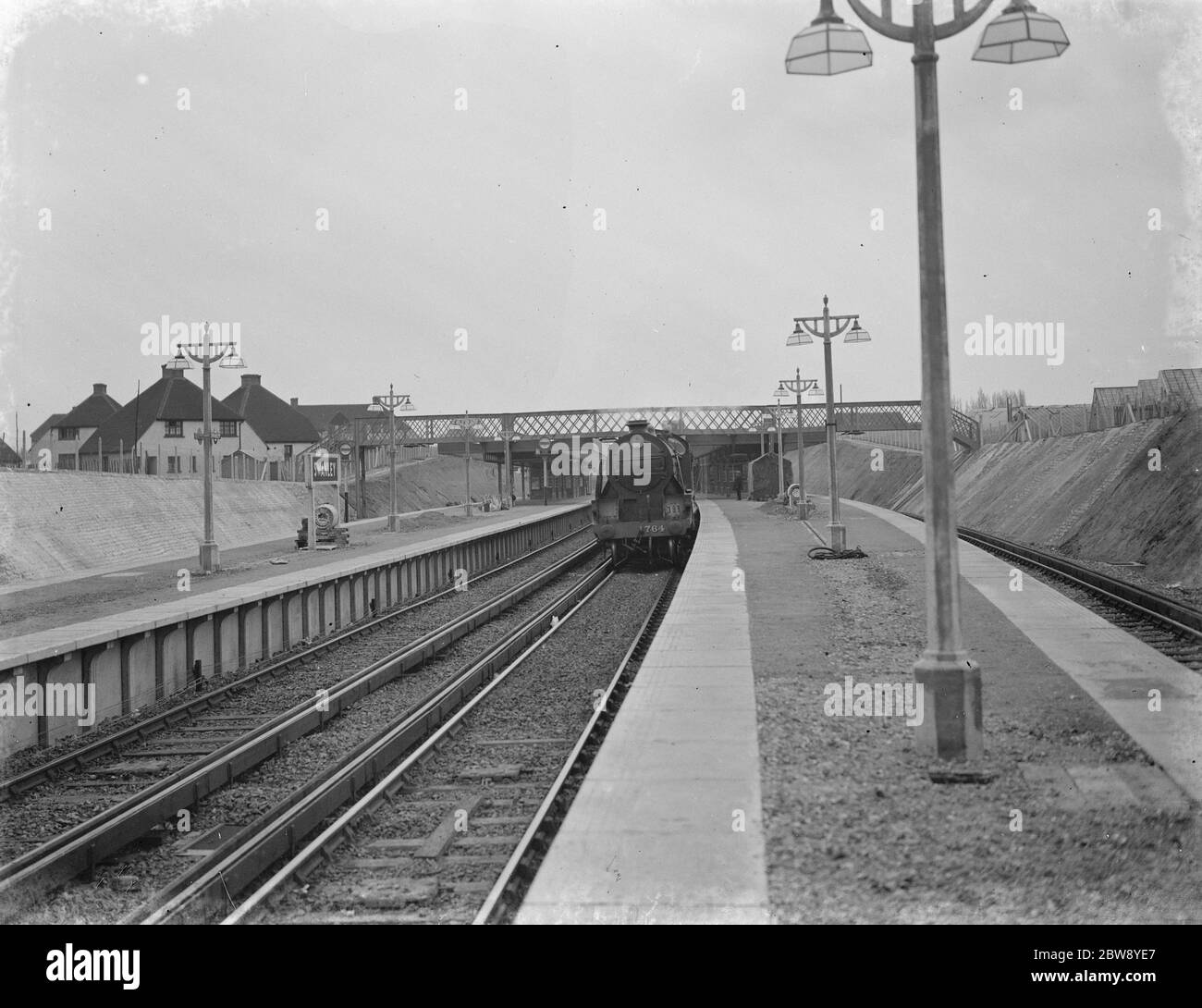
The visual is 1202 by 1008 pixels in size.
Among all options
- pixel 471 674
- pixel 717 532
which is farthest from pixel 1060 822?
pixel 717 532

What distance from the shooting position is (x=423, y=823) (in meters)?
9.66

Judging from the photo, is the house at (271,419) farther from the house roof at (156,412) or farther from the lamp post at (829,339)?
the lamp post at (829,339)

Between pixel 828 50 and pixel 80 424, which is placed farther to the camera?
pixel 80 424

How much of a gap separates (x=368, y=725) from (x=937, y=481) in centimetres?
782

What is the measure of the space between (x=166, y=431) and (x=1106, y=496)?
6169cm

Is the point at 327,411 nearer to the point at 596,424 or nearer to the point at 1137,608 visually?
the point at 596,424

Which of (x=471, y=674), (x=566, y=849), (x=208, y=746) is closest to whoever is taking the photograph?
(x=566, y=849)

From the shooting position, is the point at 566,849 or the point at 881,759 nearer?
the point at 566,849

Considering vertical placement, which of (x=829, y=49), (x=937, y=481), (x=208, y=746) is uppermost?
(x=829, y=49)

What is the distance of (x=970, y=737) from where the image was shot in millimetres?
9320

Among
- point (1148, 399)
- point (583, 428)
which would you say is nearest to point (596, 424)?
point (583, 428)

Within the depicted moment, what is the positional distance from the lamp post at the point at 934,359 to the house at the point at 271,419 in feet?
294
